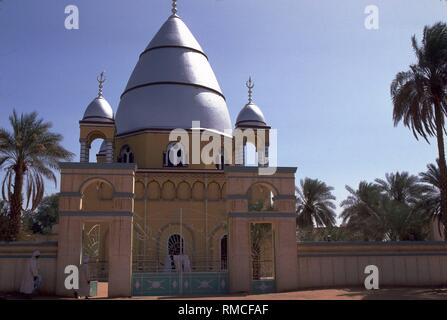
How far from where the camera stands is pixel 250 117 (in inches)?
1152

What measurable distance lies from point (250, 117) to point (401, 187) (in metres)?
13.6

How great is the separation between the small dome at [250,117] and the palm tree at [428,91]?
986 centimetres

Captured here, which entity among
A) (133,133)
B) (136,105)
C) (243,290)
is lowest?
(243,290)

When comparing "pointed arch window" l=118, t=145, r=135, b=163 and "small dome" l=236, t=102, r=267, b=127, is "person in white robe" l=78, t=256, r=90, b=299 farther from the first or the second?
"small dome" l=236, t=102, r=267, b=127

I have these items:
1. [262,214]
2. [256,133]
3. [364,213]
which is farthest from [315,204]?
[262,214]

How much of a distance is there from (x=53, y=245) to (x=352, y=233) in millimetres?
25490

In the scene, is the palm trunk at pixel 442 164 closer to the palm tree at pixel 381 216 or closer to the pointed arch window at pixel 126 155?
the palm tree at pixel 381 216

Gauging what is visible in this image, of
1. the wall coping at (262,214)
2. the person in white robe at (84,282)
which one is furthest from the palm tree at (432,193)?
the person in white robe at (84,282)

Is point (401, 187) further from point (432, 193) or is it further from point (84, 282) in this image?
point (84, 282)
